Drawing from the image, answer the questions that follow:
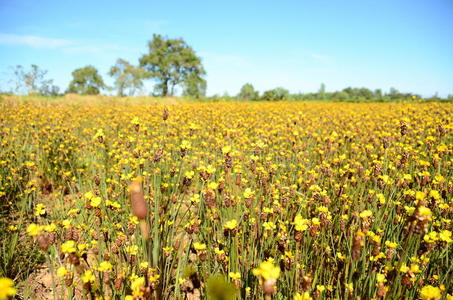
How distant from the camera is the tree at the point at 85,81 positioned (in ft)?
248

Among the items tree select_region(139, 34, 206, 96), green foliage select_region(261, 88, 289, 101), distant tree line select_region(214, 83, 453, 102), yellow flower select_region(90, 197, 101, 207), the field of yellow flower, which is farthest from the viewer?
tree select_region(139, 34, 206, 96)

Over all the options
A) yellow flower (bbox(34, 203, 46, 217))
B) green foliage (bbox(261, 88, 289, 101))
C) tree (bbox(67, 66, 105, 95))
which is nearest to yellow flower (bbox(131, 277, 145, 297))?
yellow flower (bbox(34, 203, 46, 217))

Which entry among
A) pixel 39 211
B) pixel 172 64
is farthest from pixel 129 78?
pixel 39 211

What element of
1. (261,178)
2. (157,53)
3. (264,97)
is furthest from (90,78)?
(261,178)

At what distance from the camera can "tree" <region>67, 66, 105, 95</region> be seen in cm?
7569

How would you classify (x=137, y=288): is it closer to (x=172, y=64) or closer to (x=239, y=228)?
(x=239, y=228)

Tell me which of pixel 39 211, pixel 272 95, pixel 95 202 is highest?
pixel 272 95

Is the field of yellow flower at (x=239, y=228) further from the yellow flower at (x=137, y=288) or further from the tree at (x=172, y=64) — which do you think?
the tree at (x=172, y=64)

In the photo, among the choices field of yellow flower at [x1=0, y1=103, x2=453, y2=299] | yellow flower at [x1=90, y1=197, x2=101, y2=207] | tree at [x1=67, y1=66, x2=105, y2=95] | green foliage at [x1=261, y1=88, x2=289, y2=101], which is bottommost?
field of yellow flower at [x1=0, y1=103, x2=453, y2=299]

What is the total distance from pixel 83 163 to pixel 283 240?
4.53m

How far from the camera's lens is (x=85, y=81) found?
77.2m

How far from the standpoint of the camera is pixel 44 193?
433cm

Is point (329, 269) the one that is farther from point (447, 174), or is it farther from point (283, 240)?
point (447, 174)

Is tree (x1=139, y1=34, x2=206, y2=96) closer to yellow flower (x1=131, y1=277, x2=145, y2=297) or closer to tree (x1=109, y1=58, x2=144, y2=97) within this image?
tree (x1=109, y1=58, x2=144, y2=97)
